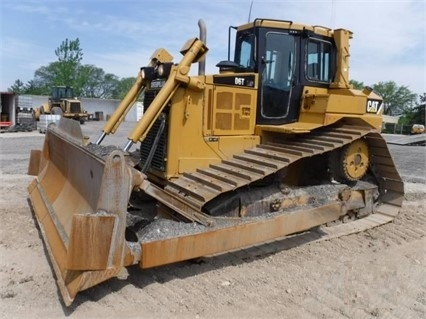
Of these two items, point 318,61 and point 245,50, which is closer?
point 245,50

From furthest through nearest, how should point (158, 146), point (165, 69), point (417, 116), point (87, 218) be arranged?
1. point (417, 116)
2. point (158, 146)
3. point (165, 69)
4. point (87, 218)

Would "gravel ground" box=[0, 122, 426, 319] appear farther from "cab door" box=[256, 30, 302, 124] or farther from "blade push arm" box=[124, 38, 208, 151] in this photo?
"cab door" box=[256, 30, 302, 124]

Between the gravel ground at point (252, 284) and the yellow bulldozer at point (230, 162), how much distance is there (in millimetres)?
252

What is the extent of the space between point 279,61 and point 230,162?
1535mm

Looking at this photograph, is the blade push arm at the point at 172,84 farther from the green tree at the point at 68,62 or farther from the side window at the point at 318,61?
the green tree at the point at 68,62

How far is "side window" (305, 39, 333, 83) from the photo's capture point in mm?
5684

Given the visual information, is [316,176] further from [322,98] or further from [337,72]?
[337,72]

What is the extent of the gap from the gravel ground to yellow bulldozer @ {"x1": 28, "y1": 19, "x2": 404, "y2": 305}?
0.83 feet

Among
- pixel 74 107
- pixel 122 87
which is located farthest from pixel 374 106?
pixel 122 87

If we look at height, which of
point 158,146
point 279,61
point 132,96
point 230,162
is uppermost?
point 279,61

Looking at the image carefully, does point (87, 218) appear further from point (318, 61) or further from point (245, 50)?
point (318, 61)

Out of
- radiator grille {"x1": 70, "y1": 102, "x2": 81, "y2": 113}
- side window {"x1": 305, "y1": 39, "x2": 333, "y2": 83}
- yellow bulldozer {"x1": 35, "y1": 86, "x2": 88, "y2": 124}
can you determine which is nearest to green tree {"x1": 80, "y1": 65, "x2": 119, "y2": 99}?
yellow bulldozer {"x1": 35, "y1": 86, "x2": 88, "y2": 124}

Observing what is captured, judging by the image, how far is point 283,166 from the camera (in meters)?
4.64

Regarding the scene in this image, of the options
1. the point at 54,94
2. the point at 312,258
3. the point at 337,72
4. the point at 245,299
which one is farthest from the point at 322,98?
the point at 54,94
